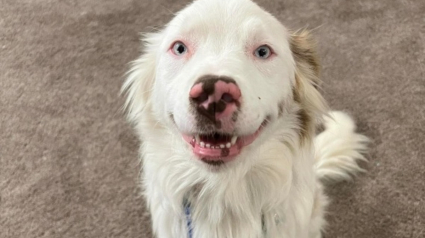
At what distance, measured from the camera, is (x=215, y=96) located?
43.0 inches

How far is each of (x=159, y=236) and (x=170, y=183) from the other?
0.87 feet

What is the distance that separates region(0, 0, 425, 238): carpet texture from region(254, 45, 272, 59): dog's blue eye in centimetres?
91

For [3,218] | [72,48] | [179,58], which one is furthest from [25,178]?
[179,58]

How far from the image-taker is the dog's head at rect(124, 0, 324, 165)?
1133 mm

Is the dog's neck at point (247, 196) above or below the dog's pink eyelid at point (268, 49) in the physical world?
below

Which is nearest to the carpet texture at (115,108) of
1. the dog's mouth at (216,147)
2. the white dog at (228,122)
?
the white dog at (228,122)

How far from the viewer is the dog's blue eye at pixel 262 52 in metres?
1.33

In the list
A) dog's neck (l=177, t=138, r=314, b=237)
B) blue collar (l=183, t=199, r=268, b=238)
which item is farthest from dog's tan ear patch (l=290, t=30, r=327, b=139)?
blue collar (l=183, t=199, r=268, b=238)

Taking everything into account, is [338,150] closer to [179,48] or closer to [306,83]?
[306,83]

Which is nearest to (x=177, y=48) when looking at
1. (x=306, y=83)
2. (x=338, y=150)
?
(x=306, y=83)

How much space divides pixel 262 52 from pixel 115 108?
1184mm

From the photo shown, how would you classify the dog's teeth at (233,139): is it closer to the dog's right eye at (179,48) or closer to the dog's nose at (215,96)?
the dog's nose at (215,96)

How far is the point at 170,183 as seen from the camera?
4.75ft

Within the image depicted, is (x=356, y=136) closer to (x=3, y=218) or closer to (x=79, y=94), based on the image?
(x=79, y=94)
